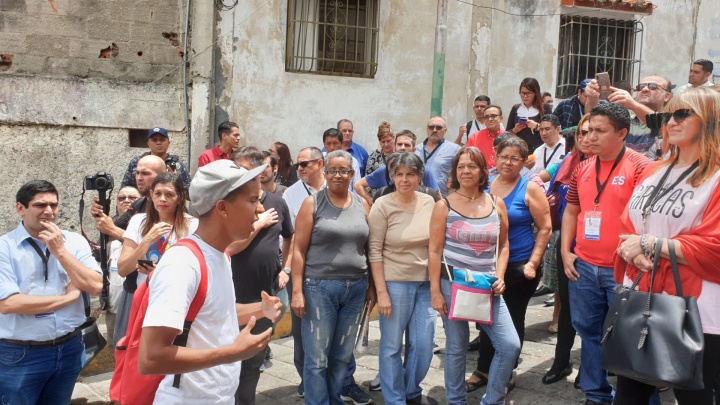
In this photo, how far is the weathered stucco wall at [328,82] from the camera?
10.4 m

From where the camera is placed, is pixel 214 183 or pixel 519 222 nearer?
pixel 214 183

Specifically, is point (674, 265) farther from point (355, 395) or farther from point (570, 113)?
point (570, 113)

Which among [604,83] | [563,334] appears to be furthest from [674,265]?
[604,83]

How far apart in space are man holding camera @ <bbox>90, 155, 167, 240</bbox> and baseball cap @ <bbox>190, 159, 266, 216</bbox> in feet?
8.23

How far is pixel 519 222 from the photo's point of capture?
18.5 ft

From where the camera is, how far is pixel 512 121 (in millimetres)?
9312

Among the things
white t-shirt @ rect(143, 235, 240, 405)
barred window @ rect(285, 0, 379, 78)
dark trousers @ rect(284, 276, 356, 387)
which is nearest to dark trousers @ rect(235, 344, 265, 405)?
dark trousers @ rect(284, 276, 356, 387)

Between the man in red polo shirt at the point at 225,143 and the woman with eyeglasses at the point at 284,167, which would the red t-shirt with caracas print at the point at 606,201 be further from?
the man in red polo shirt at the point at 225,143

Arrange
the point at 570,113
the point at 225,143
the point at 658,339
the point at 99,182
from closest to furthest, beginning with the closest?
the point at 658,339 < the point at 99,182 < the point at 570,113 < the point at 225,143

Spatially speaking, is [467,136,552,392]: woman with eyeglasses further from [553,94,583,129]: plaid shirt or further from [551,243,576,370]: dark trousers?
[553,94,583,129]: plaid shirt

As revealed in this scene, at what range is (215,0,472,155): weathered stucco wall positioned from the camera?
10383mm

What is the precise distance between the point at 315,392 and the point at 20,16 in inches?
266

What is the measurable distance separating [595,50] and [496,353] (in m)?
8.70

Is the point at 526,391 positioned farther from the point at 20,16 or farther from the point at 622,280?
the point at 20,16
